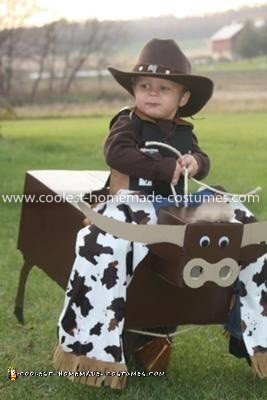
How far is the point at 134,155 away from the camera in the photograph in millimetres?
2461

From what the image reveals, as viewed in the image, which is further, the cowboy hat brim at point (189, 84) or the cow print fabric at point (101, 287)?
the cowboy hat brim at point (189, 84)

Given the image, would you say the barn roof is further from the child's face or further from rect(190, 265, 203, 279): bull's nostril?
rect(190, 265, 203, 279): bull's nostril

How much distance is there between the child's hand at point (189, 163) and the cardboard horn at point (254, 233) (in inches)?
13.2

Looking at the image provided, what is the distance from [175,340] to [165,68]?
118cm

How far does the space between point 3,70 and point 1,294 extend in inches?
304

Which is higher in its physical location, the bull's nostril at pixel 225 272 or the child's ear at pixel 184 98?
the child's ear at pixel 184 98

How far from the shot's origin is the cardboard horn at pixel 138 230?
2.20m

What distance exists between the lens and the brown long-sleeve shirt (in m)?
2.45

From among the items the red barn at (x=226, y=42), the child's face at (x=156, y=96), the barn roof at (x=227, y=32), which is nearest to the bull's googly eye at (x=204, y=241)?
the child's face at (x=156, y=96)

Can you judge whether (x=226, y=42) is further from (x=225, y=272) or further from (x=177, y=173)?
(x=225, y=272)

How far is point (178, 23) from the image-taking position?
3.73m

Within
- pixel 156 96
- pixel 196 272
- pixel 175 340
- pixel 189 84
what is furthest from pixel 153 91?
pixel 175 340

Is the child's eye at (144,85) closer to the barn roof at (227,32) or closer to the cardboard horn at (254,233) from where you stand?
the cardboard horn at (254,233)

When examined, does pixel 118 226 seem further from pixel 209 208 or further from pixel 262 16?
pixel 262 16
